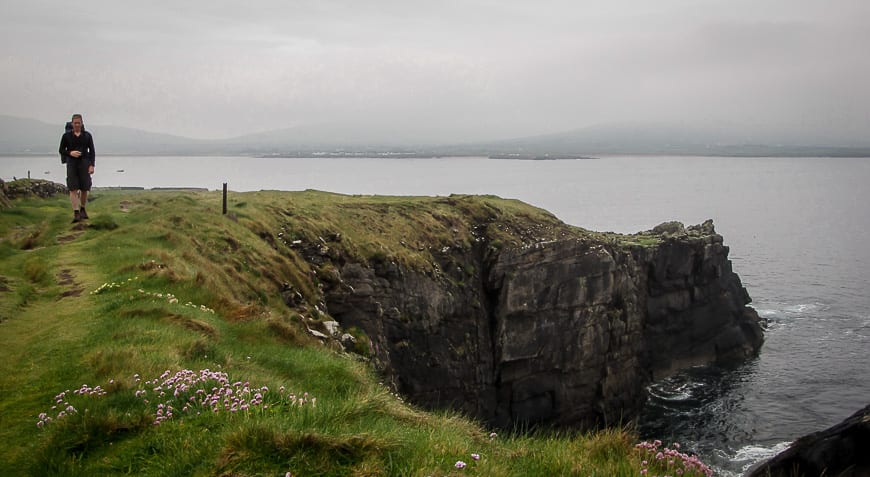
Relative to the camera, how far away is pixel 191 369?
29.8 ft

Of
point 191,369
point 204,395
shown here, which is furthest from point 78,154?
point 204,395

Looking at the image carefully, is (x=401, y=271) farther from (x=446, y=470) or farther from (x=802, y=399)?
(x=802, y=399)

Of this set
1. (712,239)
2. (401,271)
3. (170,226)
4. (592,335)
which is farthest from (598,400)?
(170,226)

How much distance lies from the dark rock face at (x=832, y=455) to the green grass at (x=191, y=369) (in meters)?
2.70

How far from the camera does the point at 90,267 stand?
1698 centimetres

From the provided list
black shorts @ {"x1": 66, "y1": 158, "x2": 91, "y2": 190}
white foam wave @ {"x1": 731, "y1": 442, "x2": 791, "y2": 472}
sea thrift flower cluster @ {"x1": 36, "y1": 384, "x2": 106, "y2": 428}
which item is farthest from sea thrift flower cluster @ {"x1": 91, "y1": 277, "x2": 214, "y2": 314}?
white foam wave @ {"x1": 731, "y1": 442, "x2": 791, "y2": 472}

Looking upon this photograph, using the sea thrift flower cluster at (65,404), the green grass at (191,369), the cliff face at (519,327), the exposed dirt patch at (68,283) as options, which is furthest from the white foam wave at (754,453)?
the sea thrift flower cluster at (65,404)

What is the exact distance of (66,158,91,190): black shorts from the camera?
20.3 metres

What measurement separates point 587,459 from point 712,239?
192 feet

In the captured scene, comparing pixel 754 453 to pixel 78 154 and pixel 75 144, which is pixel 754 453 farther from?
pixel 75 144

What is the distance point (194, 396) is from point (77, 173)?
645 inches

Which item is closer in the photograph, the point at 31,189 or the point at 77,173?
the point at 77,173

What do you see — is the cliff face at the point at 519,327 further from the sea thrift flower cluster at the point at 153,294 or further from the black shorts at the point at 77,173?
the sea thrift flower cluster at the point at 153,294

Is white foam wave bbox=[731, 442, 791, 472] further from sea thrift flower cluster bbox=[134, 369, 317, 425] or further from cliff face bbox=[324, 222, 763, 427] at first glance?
sea thrift flower cluster bbox=[134, 369, 317, 425]
